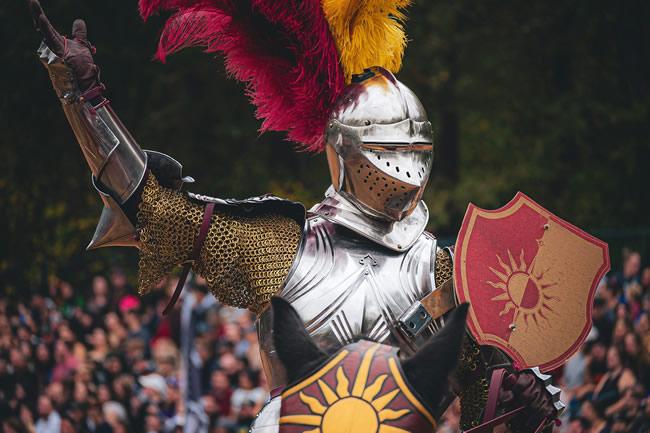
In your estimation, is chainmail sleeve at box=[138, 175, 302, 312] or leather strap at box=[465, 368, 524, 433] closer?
leather strap at box=[465, 368, 524, 433]

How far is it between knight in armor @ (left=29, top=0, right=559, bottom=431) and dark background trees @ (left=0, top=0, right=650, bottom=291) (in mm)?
6685

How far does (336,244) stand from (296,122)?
2.09 feet

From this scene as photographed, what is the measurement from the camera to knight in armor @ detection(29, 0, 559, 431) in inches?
211

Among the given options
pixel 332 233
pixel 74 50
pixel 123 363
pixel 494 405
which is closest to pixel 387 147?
pixel 332 233

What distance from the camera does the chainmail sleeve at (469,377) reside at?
18.6ft

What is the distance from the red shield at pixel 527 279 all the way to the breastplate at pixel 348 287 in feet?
0.78

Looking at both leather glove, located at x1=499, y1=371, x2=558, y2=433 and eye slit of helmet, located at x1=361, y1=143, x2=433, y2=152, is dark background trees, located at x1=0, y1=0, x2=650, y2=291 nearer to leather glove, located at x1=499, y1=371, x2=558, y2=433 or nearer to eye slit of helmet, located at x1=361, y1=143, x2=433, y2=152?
eye slit of helmet, located at x1=361, y1=143, x2=433, y2=152

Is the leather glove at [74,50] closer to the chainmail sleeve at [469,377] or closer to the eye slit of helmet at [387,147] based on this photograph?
the eye slit of helmet at [387,147]

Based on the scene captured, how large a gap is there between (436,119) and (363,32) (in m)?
11.8

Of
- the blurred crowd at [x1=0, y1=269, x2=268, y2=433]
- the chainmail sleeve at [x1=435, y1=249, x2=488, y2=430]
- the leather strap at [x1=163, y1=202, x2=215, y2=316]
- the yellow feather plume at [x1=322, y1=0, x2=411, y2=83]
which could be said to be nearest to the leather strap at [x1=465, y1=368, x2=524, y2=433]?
the chainmail sleeve at [x1=435, y1=249, x2=488, y2=430]

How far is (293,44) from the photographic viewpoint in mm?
5785

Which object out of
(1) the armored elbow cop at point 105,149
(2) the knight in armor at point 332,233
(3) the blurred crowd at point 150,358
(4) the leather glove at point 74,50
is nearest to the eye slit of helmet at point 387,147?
(2) the knight in armor at point 332,233

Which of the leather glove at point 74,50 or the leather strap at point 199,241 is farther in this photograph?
the leather strap at point 199,241

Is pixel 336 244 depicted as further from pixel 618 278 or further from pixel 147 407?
pixel 147 407
